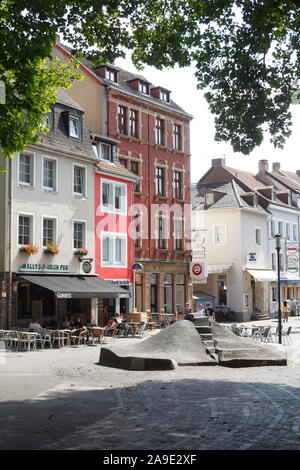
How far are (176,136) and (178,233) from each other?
6925mm

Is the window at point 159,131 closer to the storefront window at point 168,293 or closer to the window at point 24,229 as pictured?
the storefront window at point 168,293

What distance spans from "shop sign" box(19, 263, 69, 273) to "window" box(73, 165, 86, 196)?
Result: 4.28m

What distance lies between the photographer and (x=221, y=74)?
47.7 feet

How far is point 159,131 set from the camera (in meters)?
41.3

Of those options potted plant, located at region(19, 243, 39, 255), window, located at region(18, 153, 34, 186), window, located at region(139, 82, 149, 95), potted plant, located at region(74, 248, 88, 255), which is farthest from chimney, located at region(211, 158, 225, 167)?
potted plant, located at region(19, 243, 39, 255)

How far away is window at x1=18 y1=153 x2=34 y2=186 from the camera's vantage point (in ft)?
95.1

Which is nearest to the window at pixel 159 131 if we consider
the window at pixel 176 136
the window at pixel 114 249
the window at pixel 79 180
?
the window at pixel 176 136

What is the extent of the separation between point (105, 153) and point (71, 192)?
506cm

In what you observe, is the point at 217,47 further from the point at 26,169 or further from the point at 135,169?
the point at 135,169

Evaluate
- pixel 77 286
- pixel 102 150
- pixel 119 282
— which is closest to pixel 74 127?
pixel 102 150

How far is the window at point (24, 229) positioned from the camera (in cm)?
2873

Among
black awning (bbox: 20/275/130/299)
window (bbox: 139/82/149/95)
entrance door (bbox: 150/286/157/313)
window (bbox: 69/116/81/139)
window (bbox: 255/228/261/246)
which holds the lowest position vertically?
entrance door (bbox: 150/286/157/313)

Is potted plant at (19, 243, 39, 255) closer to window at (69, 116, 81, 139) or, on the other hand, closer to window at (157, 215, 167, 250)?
window at (69, 116, 81, 139)

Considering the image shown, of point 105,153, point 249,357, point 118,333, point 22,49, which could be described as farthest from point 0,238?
point 22,49
